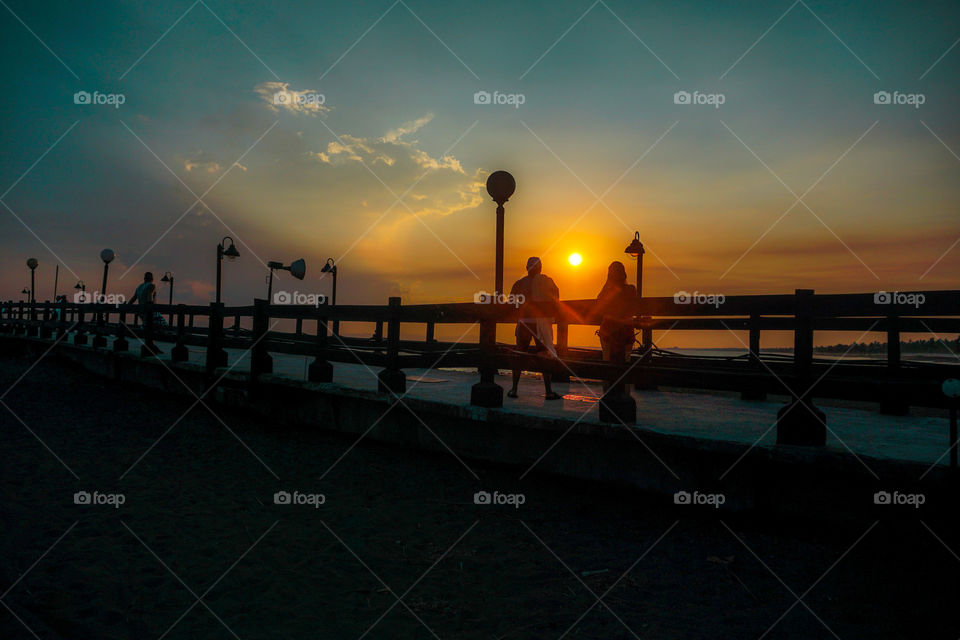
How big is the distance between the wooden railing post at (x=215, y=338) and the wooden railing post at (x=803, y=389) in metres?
9.74

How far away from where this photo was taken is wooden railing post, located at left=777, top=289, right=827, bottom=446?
14.5 feet

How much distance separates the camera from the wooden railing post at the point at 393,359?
24.6 feet

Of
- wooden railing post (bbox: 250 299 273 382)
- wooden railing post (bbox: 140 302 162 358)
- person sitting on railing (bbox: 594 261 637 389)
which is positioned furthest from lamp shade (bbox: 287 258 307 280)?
person sitting on railing (bbox: 594 261 637 389)

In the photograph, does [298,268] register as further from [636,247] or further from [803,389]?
[803,389]

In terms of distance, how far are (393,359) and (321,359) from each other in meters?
1.97

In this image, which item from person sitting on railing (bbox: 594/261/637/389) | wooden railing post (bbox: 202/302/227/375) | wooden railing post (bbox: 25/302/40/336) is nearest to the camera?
person sitting on railing (bbox: 594/261/637/389)

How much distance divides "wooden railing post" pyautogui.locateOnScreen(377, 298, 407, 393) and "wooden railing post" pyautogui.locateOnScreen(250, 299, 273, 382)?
3.44m

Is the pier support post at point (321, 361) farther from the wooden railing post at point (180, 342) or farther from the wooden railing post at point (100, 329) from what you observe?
the wooden railing post at point (100, 329)

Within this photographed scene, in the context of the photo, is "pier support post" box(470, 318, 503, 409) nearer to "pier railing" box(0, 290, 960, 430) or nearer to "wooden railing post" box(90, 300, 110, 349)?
"pier railing" box(0, 290, 960, 430)

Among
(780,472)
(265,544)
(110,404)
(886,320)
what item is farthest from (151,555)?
(110,404)

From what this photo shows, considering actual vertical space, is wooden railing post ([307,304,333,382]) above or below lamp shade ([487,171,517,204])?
below

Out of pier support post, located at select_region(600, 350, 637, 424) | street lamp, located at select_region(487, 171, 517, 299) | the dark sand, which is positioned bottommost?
the dark sand

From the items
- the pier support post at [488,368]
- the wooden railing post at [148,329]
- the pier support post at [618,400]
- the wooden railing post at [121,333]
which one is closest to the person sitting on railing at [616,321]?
the pier support post at [618,400]

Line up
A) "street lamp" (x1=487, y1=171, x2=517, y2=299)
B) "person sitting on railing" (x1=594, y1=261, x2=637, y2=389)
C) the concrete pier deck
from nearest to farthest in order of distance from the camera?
the concrete pier deck
"person sitting on railing" (x1=594, y1=261, x2=637, y2=389)
"street lamp" (x1=487, y1=171, x2=517, y2=299)
